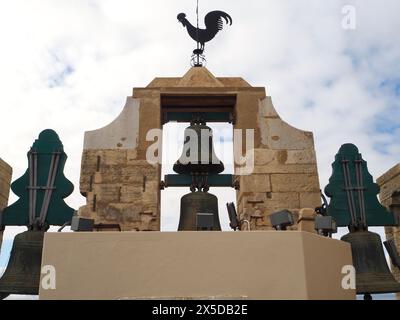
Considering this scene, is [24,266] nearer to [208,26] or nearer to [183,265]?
[183,265]

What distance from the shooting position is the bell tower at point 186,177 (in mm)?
6254

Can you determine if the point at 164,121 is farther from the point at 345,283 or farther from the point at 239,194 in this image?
the point at 345,283

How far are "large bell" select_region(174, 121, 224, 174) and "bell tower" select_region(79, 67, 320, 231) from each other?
0.73 feet

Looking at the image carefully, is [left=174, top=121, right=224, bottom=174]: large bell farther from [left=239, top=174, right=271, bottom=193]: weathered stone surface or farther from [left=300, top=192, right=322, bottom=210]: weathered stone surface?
[left=300, top=192, right=322, bottom=210]: weathered stone surface

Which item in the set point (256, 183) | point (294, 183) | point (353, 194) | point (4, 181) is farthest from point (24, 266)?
point (353, 194)

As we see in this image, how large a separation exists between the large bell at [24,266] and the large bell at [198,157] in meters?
2.10

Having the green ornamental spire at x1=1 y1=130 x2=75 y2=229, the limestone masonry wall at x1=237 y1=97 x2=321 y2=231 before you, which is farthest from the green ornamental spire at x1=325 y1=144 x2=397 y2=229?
the green ornamental spire at x1=1 y1=130 x2=75 y2=229

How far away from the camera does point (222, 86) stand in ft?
23.0

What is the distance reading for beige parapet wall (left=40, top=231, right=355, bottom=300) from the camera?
382 cm
